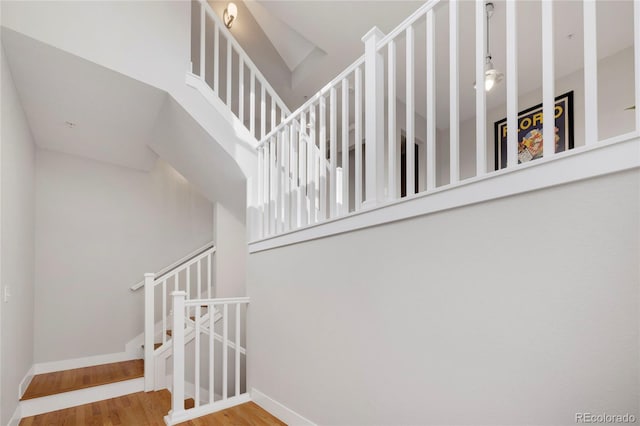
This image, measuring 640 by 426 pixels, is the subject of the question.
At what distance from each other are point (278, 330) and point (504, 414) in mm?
1643

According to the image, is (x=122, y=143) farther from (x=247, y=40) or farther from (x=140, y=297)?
(x=247, y=40)

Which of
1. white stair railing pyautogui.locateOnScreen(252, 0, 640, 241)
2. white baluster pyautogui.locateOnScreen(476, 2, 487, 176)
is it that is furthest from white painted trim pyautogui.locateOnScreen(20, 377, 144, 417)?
white baluster pyautogui.locateOnScreen(476, 2, 487, 176)

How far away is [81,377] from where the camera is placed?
337cm

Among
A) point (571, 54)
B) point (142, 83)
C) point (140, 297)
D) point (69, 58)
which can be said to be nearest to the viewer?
point (69, 58)

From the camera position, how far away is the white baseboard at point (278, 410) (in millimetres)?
2182

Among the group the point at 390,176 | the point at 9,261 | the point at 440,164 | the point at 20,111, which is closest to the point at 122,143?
the point at 20,111

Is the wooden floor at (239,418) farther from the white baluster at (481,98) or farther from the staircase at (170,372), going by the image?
the white baluster at (481,98)

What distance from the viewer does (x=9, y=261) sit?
2.40m

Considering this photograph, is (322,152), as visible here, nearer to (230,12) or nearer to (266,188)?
(266,188)

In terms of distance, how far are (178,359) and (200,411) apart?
40 cm

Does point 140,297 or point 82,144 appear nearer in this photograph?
point 82,144

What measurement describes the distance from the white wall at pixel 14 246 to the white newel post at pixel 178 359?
982mm

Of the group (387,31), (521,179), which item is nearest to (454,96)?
(521,179)

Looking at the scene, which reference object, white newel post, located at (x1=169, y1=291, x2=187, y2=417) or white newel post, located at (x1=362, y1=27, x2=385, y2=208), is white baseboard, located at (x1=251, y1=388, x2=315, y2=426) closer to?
white newel post, located at (x1=169, y1=291, x2=187, y2=417)
